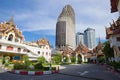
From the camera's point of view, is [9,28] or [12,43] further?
[9,28]

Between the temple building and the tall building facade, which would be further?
the tall building facade

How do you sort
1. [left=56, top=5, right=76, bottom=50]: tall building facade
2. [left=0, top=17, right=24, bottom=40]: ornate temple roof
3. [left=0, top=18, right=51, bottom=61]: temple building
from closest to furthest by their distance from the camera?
[left=0, top=18, right=51, bottom=61]: temple building → [left=0, top=17, right=24, bottom=40]: ornate temple roof → [left=56, top=5, right=76, bottom=50]: tall building facade

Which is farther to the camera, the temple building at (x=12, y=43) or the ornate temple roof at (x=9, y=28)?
the ornate temple roof at (x=9, y=28)

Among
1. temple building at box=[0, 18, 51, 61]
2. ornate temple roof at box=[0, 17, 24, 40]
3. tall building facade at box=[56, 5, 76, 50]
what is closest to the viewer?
temple building at box=[0, 18, 51, 61]

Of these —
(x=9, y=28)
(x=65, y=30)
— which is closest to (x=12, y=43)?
(x=9, y=28)

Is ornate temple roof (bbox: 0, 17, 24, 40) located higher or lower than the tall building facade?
lower

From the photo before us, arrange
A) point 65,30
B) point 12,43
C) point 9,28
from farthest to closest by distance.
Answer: point 65,30
point 9,28
point 12,43

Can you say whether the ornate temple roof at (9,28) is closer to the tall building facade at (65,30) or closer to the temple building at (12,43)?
the temple building at (12,43)

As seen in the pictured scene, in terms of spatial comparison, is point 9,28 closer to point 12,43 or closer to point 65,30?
point 12,43

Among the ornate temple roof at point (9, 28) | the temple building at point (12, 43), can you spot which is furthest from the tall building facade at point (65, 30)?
the ornate temple roof at point (9, 28)

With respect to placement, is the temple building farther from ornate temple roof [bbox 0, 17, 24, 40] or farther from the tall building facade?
the tall building facade

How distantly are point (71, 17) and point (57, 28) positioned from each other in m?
22.5

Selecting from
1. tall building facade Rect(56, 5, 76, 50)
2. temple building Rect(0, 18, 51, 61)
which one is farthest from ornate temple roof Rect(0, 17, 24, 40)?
tall building facade Rect(56, 5, 76, 50)

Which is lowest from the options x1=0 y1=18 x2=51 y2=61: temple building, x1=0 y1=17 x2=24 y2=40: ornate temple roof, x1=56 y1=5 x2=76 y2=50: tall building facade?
x1=0 y1=18 x2=51 y2=61: temple building
